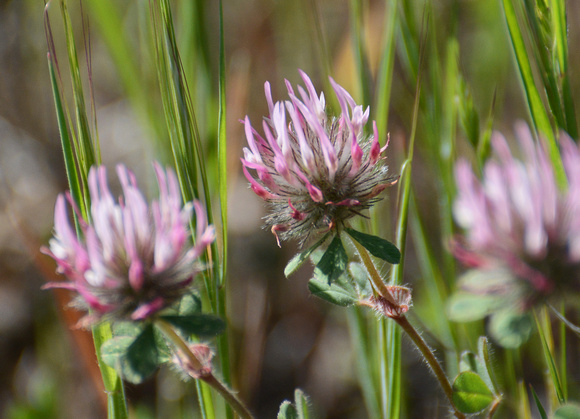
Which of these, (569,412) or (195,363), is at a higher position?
(195,363)

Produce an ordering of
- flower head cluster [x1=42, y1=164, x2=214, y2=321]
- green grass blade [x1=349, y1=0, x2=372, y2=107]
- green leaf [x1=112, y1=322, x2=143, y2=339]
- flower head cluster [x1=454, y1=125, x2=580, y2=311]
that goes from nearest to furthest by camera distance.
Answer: flower head cluster [x1=454, y1=125, x2=580, y2=311]
flower head cluster [x1=42, y1=164, x2=214, y2=321]
green leaf [x1=112, y1=322, x2=143, y2=339]
green grass blade [x1=349, y1=0, x2=372, y2=107]

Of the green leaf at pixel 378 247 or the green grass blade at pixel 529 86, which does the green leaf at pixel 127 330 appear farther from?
the green grass blade at pixel 529 86

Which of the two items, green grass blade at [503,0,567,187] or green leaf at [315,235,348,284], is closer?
green leaf at [315,235,348,284]

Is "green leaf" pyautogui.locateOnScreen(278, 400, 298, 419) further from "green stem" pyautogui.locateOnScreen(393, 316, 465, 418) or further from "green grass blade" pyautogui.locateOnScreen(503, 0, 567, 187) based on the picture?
"green grass blade" pyautogui.locateOnScreen(503, 0, 567, 187)

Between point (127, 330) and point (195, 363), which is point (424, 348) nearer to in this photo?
point (195, 363)

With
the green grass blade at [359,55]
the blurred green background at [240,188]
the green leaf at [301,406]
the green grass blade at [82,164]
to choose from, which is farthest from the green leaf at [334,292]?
the blurred green background at [240,188]

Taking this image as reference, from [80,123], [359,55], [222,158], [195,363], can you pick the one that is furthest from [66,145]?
[359,55]

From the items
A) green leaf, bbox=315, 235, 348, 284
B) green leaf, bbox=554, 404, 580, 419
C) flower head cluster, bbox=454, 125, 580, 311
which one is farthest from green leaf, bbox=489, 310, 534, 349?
green leaf, bbox=315, 235, 348, 284
